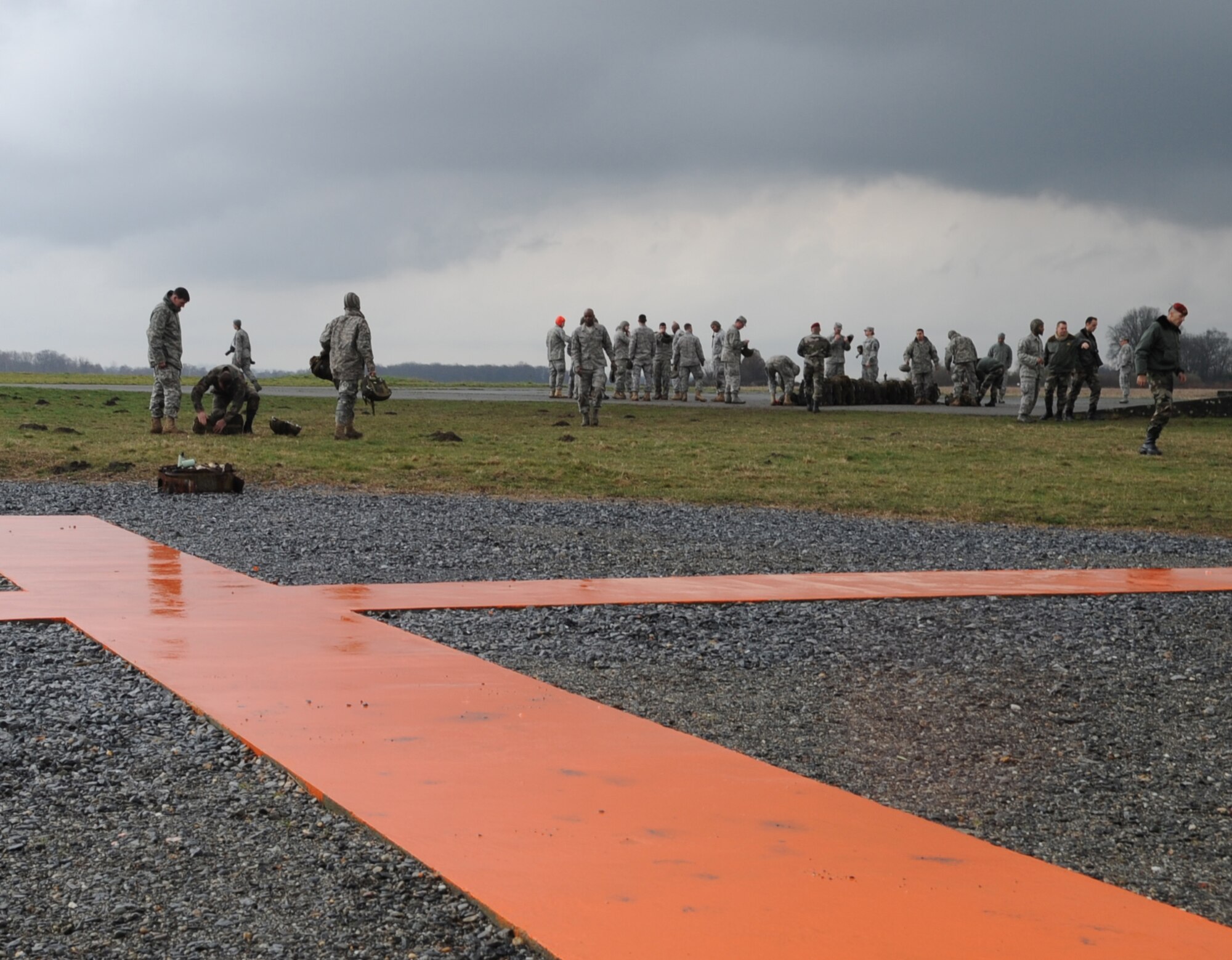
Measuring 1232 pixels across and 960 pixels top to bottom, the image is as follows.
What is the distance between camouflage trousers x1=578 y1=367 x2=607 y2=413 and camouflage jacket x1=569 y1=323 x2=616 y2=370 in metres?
0.11

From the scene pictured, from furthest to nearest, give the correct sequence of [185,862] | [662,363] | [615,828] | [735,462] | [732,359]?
[662,363] < [732,359] < [735,462] < [615,828] < [185,862]

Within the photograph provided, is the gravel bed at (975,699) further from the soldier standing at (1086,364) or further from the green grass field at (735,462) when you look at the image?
the soldier standing at (1086,364)

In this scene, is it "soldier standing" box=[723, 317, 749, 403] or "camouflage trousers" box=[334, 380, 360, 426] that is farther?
"soldier standing" box=[723, 317, 749, 403]

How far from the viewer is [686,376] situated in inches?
1293

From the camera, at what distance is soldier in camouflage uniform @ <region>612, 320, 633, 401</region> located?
102ft

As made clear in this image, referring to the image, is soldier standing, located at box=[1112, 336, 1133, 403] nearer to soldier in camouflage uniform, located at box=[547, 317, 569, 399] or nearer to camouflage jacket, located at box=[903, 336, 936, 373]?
camouflage jacket, located at box=[903, 336, 936, 373]

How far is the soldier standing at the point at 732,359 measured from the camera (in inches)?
1179

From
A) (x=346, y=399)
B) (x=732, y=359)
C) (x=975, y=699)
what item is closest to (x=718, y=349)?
(x=732, y=359)

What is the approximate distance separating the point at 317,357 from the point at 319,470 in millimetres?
4198

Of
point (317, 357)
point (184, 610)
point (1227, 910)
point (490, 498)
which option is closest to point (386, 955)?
point (1227, 910)

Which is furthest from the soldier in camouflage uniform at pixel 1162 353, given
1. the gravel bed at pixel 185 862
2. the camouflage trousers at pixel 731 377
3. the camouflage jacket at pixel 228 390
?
the camouflage trousers at pixel 731 377

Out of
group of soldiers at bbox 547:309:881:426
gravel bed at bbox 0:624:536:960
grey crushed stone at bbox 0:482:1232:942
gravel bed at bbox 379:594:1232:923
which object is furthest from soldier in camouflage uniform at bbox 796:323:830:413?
gravel bed at bbox 0:624:536:960

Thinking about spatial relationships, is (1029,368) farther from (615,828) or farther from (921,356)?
(615,828)

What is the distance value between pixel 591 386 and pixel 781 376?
10.8 meters
